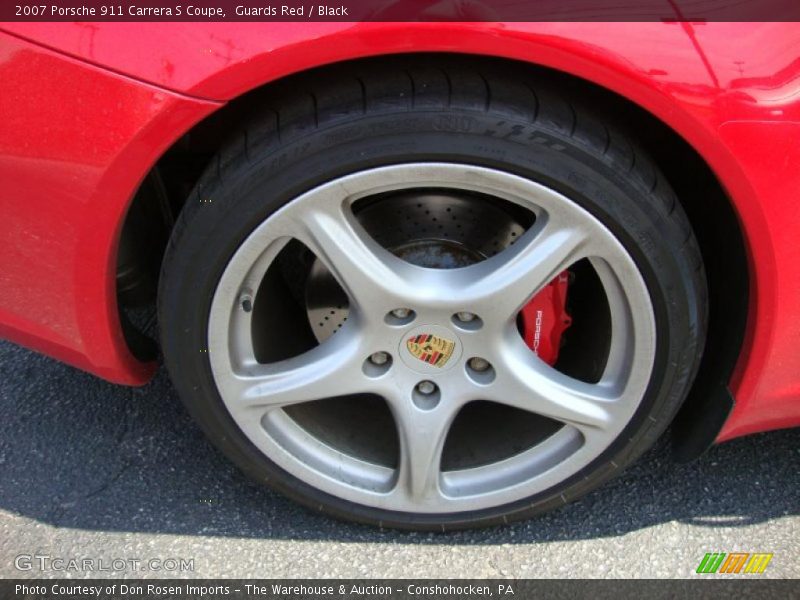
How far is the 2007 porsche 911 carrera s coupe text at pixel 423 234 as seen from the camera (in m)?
1.29

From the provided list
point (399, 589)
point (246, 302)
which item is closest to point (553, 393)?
point (399, 589)

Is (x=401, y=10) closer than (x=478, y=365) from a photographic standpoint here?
Yes

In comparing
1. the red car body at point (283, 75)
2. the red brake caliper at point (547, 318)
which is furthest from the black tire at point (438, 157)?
the red brake caliper at point (547, 318)

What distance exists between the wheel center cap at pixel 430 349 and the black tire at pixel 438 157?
1.14ft

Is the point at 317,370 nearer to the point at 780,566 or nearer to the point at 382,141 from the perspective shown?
the point at 382,141

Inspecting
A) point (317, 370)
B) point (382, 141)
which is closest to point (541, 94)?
point (382, 141)

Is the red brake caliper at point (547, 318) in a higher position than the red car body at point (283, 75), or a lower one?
lower

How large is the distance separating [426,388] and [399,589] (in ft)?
1.38

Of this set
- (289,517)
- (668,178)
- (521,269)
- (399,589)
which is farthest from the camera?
(289,517)

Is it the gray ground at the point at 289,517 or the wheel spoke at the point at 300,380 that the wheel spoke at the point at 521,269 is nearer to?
the wheel spoke at the point at 300,380

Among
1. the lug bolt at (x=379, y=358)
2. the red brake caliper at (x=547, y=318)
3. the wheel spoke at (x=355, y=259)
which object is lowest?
the lug bolt at (x=379, y=358)

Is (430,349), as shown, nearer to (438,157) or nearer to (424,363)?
(424,363)

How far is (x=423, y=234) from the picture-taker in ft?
5.65

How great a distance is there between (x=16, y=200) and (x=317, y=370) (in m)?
0.62
